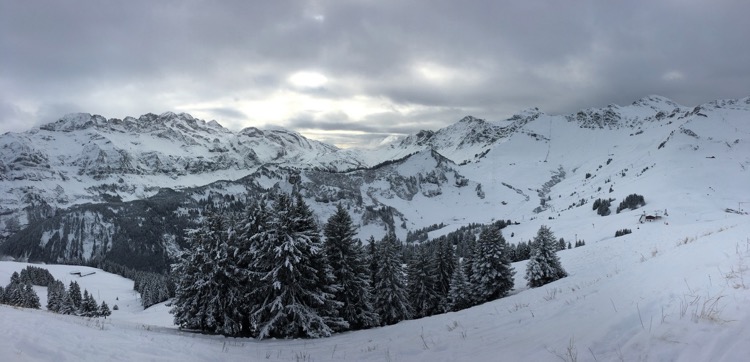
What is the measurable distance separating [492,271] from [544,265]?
17.1 feet

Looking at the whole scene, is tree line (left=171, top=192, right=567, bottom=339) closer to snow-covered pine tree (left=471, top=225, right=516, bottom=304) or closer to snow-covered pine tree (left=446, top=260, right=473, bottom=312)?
snow-covered pine tree (left=446, top=260, right=473, bottom=312)

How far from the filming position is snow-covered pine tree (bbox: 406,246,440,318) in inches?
1754

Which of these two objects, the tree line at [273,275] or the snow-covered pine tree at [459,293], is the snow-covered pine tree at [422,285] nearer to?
the snow-covered pine tree at [459,293]

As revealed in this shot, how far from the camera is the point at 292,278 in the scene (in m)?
23.2

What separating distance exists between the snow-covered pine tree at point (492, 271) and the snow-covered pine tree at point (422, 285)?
489cm

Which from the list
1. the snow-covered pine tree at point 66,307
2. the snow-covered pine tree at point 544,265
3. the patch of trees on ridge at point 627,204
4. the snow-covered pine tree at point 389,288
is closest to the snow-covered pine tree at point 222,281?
the snow-covered pine tree at point 389,288

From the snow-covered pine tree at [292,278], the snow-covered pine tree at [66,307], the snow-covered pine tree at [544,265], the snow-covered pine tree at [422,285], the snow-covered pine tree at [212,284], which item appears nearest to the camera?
the snow-covered pine tree at [292,278]

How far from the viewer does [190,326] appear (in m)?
26.7

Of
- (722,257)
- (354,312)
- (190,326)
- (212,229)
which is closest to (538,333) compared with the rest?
(722,257)

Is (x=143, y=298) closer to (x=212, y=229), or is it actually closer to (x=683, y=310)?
(x=212, y=229)

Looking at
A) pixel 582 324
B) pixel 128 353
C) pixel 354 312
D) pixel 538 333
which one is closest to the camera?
pixel 582 324

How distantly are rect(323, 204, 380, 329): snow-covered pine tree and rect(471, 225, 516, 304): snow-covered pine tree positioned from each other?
55.2 feet

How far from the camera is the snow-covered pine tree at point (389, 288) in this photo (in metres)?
35.3

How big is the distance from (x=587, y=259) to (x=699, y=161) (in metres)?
205
